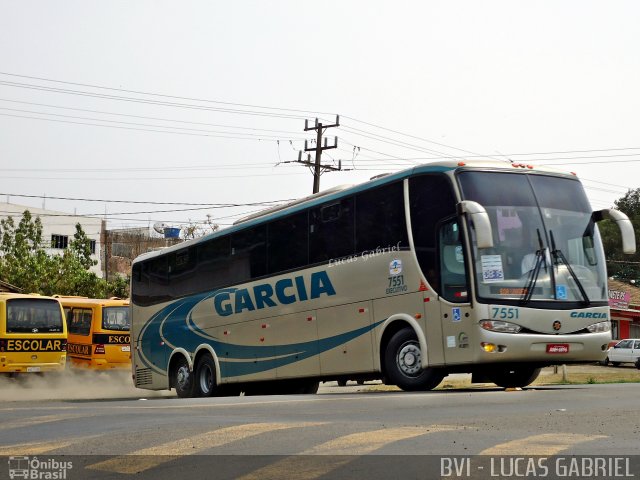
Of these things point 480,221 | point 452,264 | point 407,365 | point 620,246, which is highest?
point 620,246

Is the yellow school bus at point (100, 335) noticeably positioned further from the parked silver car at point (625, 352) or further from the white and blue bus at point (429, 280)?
the parked silver car at point (625, 352)

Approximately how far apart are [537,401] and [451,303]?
94.8 inches

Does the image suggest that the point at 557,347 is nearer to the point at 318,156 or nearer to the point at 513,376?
the point at 513,376

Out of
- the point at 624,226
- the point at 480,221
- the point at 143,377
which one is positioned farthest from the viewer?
the point at 143,377

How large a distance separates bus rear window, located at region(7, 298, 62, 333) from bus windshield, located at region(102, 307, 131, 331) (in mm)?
2289

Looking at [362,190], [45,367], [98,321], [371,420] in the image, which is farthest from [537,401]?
[98,321]

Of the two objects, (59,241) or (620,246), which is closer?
(620,246)

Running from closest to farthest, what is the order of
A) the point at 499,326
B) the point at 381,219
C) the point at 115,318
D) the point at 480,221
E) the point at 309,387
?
the point at 480,221 < the point at 499,326 < the point at 381,219 < the point at 309,387 < the point at 115,318

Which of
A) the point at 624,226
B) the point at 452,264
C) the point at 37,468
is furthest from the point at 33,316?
the point at 37,468

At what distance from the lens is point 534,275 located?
14.8 meters

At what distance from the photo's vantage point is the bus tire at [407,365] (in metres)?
15.4

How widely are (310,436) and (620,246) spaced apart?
7929 centimetres

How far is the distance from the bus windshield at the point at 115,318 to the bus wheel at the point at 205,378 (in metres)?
8.88

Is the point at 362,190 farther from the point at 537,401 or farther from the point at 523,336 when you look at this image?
the point at 537,401
